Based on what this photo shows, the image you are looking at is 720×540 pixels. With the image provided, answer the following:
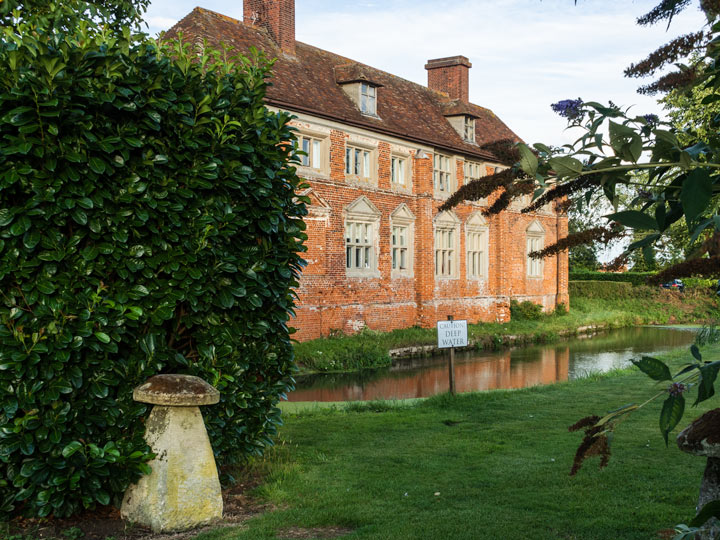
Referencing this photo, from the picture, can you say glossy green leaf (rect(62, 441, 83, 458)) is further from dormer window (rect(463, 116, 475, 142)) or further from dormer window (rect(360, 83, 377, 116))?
dormer window (rect(463, 116, 475, 142))

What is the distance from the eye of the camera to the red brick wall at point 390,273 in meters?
23.3

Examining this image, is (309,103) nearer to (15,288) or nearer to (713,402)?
(713,402)

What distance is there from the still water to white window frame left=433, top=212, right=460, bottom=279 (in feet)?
15.9

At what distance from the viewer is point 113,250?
18.0 feet

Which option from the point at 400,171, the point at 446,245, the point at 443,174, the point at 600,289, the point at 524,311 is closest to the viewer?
the point at 400,171

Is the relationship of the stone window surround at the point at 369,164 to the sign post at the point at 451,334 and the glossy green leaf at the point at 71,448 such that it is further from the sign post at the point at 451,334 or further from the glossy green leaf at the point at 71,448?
the glossy green leaf at the point at 71,448

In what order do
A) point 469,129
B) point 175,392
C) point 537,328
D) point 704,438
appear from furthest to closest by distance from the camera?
1. point 469,129
2. point 537,328
3. point 175,392
4. point 704,438

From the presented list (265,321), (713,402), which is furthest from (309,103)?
(265,321)

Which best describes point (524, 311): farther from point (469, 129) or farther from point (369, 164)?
point (369, 164)

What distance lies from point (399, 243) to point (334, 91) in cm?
606

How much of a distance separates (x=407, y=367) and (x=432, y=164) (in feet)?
33.1

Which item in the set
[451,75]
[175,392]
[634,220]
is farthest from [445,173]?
[634,220]

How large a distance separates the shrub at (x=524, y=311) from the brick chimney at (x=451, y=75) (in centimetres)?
991

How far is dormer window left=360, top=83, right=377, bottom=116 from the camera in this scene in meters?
26.1
